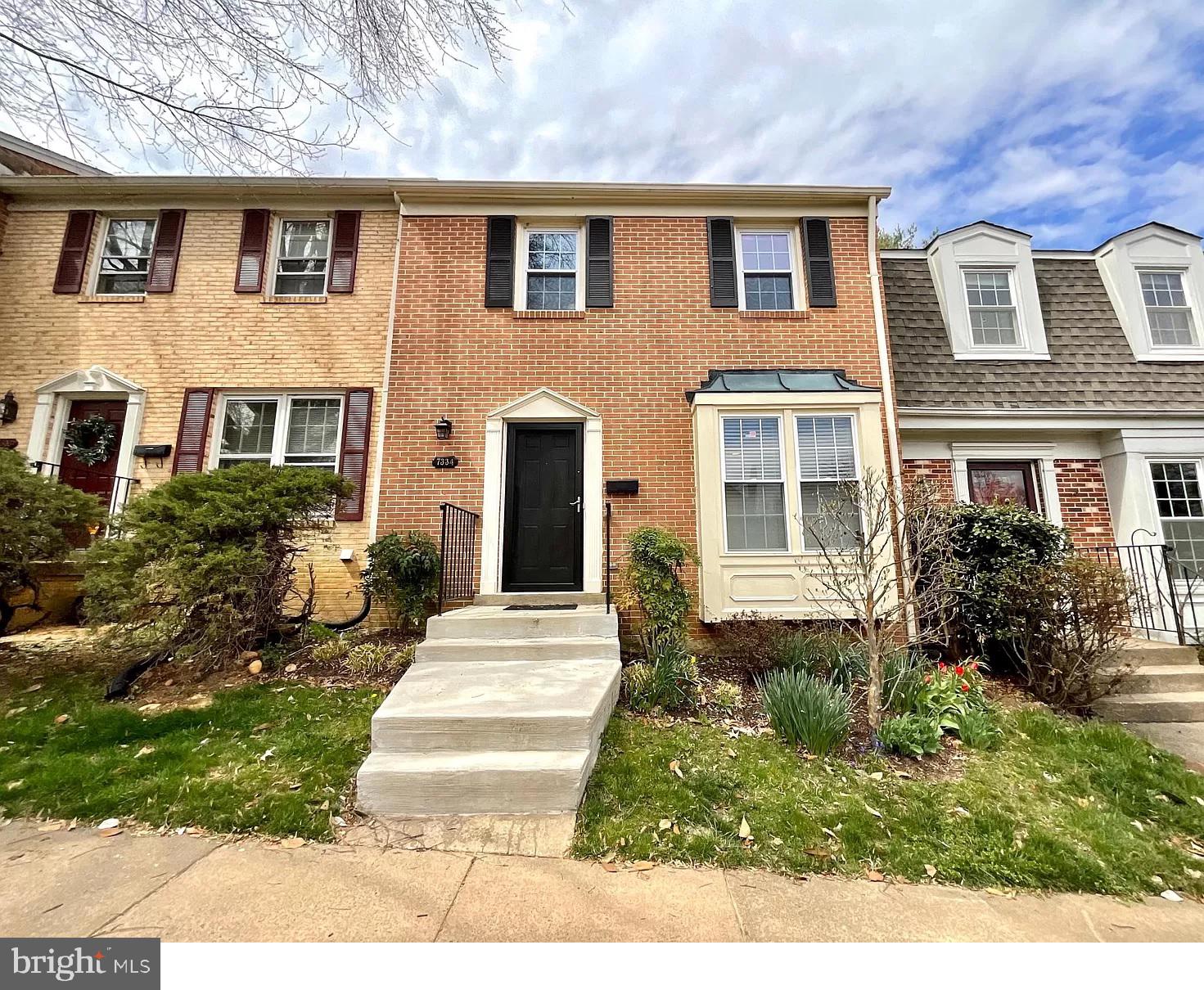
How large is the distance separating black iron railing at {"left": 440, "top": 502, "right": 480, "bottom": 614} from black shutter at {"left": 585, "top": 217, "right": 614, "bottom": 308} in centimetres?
320

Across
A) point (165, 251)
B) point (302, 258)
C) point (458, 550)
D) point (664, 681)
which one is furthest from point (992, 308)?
point (165, 251)

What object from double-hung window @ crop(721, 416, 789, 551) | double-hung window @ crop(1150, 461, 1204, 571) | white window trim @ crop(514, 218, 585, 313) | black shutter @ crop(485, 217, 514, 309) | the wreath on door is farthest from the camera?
white window trim @ crop(514, 218, 585, 313)

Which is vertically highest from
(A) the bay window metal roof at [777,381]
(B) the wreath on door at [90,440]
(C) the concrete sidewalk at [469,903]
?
(A) the bay window metal roof at [777,381]

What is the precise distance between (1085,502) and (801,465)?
4151 mm

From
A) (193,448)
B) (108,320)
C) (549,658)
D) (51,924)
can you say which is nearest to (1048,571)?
(549,658)

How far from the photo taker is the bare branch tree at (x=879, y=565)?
405 centimetres

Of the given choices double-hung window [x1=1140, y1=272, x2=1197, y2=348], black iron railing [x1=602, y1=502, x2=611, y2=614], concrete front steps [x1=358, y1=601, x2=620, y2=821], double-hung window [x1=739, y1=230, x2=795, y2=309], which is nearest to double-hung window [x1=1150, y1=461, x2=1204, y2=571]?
double-hung window [x1=1140, y1=272, x2=1197, y2=348]

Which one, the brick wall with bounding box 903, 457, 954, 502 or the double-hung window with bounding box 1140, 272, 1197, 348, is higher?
the double-hung window with bounding box 1140, 272, 1197, 348

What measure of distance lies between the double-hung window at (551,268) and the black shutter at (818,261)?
313cm

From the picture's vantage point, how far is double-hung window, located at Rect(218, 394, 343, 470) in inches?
265

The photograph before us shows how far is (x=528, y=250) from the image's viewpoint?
7.07 meters

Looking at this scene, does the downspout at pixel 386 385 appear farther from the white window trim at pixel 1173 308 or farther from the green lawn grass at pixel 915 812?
the white window trim at pixel 1173 308

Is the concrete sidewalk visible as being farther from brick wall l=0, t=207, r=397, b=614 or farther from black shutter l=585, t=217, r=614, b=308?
black shutter l=585, t=217, r=614, b=308

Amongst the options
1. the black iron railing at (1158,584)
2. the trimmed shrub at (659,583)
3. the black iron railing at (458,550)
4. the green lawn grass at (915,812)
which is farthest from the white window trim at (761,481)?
the black iron railing at (1158,584)
